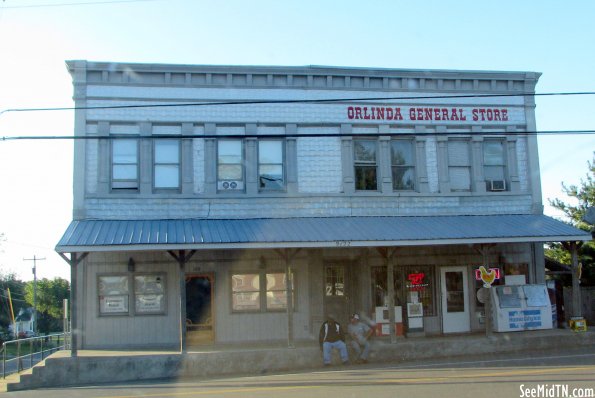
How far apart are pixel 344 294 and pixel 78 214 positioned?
8.03 metres

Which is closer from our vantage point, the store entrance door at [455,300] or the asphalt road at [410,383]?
the asphalt road at [410,383]

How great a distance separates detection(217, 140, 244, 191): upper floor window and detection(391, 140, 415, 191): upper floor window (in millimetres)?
4699

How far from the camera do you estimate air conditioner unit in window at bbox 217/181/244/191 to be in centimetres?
1873

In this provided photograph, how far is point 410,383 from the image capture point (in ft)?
40.3

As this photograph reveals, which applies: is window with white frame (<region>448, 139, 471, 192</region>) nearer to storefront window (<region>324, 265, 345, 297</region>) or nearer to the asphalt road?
storefront window (<region>324, 265, 345, 297</region>)

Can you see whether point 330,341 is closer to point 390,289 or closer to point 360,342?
point 360,342

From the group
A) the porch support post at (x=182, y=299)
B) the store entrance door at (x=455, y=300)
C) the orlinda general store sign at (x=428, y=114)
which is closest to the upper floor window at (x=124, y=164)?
the porch support post at (x=182, y=299)

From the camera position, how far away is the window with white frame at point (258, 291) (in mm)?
18641

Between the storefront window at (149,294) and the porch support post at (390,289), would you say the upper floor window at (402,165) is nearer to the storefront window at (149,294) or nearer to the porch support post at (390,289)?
the porch support post at (390,289)

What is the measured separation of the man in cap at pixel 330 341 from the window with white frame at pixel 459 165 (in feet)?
21.7

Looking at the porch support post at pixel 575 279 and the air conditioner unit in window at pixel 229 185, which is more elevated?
the air conditioner unit in window at pixel 229 185

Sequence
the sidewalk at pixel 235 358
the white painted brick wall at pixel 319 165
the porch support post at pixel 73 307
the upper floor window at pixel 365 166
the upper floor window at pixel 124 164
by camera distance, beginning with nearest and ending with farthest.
A: the sidewalk at pixel 235 358
the porch support post at pixel 73 307
the upper floor window at pixel 124 164
the white painted brick wall at pixel 319 165
the upper floor window at pixel 365 166

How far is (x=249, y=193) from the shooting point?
18688mm

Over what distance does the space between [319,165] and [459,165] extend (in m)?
4.55
